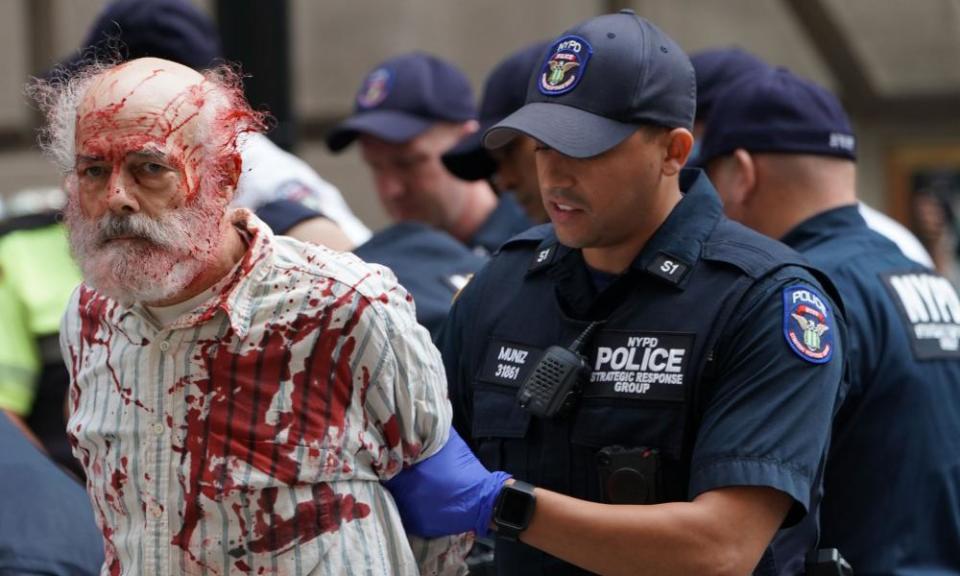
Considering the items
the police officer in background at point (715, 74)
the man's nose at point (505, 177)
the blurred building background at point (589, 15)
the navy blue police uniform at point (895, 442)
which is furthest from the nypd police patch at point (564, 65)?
the blurred building background at point (589, 15)

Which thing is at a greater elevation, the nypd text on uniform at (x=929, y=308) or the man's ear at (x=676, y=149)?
the man's ear at (x=676, y=149)

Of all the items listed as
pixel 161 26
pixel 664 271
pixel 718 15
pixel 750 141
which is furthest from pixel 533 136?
pixel 718 15

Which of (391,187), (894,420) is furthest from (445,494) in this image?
(391,187)

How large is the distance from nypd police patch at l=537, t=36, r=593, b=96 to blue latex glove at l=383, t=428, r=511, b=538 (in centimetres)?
73

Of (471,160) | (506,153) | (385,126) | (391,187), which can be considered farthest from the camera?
(391,187)

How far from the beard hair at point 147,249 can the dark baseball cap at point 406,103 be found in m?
2.37

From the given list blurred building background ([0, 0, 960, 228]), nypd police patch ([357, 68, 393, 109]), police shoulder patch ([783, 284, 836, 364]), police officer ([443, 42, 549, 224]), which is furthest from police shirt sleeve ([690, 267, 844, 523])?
blurred building background ([0, 0, 960, 228])

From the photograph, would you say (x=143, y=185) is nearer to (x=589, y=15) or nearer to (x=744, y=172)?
(x=744, y=172)

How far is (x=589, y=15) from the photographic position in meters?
A: 9.47

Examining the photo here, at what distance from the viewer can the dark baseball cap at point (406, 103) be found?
17.0 ft

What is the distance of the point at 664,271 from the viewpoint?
3.03 m

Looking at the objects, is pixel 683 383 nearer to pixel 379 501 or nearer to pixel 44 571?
pixel 379 501

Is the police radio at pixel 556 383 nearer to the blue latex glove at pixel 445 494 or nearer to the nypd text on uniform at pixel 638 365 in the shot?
the nypd text on uniform at pixel 638 365

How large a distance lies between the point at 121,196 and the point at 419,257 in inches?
66.4
